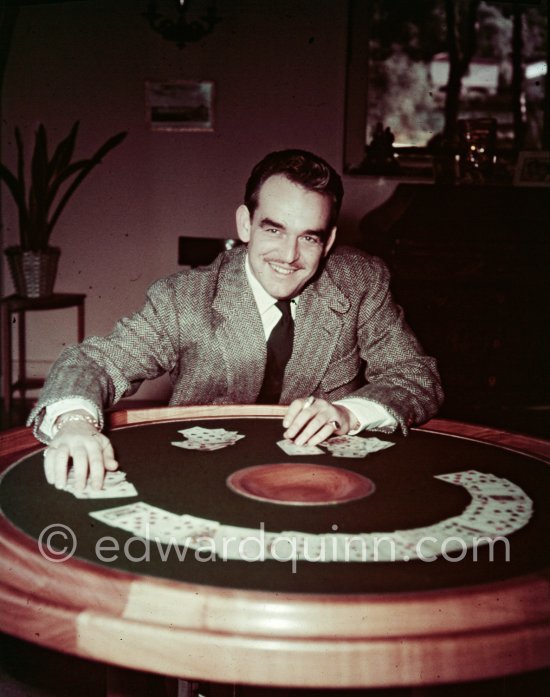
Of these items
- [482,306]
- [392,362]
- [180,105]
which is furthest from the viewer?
[180,105]

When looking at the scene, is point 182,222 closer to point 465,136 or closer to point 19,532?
point 465,136

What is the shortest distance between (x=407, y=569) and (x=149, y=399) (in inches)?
171

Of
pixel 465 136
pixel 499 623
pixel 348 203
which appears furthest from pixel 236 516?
pixel 348 203

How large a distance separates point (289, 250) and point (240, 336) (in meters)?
0.26

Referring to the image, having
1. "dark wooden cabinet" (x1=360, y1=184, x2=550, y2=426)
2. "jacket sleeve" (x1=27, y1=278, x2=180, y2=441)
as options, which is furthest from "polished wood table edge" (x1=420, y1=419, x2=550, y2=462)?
"dark wooden cabinet" (x1=360, y1=184, x2=550, y2=426)

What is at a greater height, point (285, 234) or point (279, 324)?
point (285, 234)

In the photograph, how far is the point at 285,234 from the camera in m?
1.83

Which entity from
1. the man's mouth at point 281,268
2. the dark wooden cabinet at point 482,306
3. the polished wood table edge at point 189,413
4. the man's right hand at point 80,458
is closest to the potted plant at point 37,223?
the dark wooden cabinet at point 482,306

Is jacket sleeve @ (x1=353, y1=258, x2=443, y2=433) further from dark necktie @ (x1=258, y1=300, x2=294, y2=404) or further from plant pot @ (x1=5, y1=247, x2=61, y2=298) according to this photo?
plant pot @ (x1=5, y1=247, x2=61, y2=298)

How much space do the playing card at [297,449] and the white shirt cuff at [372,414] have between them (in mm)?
184

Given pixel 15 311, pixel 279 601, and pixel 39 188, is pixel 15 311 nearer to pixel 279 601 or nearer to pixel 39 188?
pixel 39 188

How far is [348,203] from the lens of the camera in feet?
15.7

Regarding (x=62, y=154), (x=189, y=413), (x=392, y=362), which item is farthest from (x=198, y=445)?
(x=62, y=154)

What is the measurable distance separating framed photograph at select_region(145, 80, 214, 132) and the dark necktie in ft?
10.2
